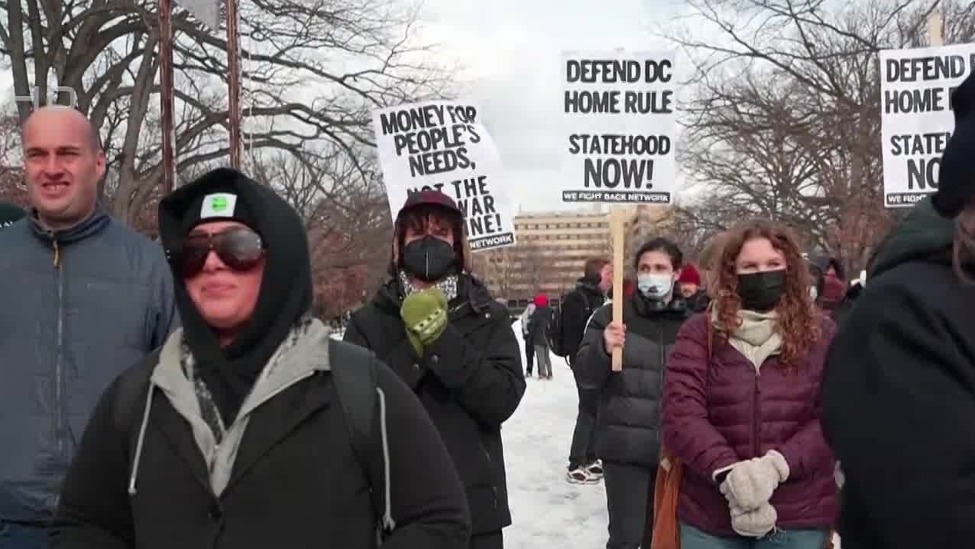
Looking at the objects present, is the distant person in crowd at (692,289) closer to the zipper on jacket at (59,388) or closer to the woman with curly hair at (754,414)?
the woman with curly hair at (754,414)

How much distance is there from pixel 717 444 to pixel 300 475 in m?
2.12

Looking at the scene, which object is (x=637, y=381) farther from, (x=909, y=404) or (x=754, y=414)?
(x=909, y=404)

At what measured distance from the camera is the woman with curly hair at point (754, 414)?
384 centimetres

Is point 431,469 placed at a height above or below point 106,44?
below

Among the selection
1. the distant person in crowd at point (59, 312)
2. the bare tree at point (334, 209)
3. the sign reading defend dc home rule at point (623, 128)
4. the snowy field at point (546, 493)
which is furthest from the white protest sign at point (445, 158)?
the bare tree at point (334, 209)

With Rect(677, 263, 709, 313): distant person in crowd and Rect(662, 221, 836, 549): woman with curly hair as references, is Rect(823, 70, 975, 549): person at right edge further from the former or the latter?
Rect(677, 263, 709, 313): distant person in crowd

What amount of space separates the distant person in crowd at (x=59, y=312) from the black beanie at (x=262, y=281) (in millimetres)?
964

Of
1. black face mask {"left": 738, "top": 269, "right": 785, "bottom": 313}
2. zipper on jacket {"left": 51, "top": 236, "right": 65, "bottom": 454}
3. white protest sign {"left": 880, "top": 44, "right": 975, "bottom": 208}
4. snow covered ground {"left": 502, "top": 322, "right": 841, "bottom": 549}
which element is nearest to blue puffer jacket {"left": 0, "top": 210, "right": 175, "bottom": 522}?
zipper on jacket {"left": 51, "top": 236, "right": 65, "bottom": 454}

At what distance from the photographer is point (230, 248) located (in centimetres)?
224

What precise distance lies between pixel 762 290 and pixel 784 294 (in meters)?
0.08

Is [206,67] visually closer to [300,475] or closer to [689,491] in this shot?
[689,491]

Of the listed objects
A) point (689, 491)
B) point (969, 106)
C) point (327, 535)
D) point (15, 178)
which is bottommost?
point (689, 491)

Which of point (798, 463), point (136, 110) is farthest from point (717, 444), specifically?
point (136, 110)

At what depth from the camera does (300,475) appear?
83.1 inches
